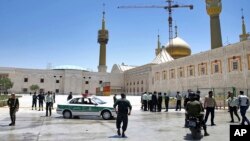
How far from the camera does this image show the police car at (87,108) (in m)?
16.0

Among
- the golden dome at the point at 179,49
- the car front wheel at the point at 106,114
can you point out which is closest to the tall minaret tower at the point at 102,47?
the golden dome at the point at 179,49

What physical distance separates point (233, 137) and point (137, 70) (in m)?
68.1

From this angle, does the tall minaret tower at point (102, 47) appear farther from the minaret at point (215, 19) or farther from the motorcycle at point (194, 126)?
the motorcycle at point (194, 126)

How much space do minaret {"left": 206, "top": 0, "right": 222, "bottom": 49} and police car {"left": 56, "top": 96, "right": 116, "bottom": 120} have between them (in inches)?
1634

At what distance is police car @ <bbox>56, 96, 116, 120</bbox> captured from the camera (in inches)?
629

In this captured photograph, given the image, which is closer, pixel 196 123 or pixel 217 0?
pixel 196 123

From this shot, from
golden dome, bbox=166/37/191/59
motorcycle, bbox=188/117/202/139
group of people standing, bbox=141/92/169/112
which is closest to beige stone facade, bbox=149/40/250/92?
golden dome, bbox=166/37/191/59

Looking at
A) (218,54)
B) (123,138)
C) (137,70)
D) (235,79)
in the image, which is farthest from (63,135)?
(137,70)

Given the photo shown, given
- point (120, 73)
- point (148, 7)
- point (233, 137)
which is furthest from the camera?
point (148, 7)

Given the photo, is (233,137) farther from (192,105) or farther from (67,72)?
(67,72)

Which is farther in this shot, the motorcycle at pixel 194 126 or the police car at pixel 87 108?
the police car at pixel 87 108

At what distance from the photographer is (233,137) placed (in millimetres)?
6656

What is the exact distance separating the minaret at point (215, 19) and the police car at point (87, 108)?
41498 millimetres

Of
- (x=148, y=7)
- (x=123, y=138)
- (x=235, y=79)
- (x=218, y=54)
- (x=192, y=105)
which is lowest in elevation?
(x=123, y=138)
